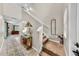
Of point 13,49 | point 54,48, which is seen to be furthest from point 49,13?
point 13,49

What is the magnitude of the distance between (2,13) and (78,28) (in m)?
0.62

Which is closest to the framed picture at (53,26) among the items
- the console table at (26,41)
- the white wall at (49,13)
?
the white wall at (49,13)

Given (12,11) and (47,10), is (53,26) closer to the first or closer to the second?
(47,10)

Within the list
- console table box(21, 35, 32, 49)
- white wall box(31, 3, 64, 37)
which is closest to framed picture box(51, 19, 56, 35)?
white wall box(31, 3, 64, 37)

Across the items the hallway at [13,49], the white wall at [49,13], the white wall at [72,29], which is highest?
the white wall at [49,13]

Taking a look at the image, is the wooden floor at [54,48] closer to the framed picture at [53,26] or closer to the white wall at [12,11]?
the framed picture at [53,26]

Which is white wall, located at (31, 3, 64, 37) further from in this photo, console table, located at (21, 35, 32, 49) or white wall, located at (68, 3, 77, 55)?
console table, located at (21, 35, 32, 49)

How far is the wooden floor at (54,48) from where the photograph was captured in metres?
1.07

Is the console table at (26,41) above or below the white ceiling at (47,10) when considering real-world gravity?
below

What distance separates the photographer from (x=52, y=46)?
1071mm

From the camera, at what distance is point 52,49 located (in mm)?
1072

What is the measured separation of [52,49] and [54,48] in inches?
0.7

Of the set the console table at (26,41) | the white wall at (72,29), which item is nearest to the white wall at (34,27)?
the console table at (26,41)

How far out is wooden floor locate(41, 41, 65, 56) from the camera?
1.07 metres
